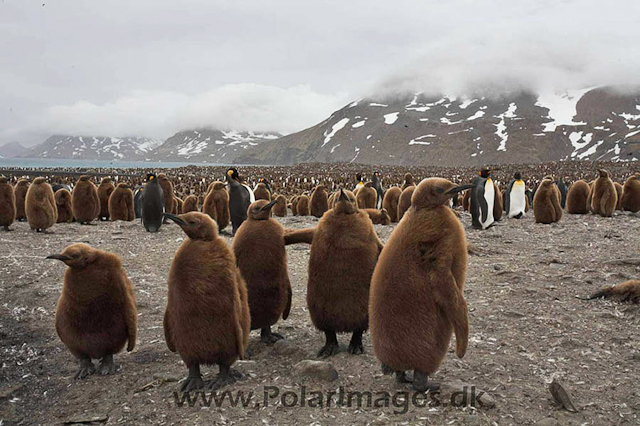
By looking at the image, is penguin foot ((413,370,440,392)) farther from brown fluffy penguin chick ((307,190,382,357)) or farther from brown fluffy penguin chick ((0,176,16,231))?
brown fluffy penguin chick ((0,176,16,231))

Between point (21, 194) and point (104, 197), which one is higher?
point (21, 194)

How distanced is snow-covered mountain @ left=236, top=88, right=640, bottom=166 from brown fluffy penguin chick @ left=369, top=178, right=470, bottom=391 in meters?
92.6

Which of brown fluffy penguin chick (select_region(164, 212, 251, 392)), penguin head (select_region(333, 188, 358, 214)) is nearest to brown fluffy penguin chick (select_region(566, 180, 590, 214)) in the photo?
penguin head (select_region(333, 188, 358, 214))

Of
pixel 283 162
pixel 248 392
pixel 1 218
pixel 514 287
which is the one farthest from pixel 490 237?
pixel 283 162

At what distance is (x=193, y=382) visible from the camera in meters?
3.78

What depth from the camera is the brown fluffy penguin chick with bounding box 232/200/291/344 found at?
4.61 metres

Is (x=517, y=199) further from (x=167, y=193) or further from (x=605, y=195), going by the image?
(x=167, y=193)

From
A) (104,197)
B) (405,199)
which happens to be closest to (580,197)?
(405,199)

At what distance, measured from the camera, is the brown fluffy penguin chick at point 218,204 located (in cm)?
1233

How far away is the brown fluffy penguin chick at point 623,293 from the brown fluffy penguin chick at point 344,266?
3.69 meters

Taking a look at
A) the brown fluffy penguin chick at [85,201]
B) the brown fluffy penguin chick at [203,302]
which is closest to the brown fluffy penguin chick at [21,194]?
the brown fluffy penguin chick at [85,201]

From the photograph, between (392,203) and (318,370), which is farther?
(392,203)

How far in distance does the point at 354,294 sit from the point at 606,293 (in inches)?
154

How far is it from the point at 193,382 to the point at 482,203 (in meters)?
11.2
